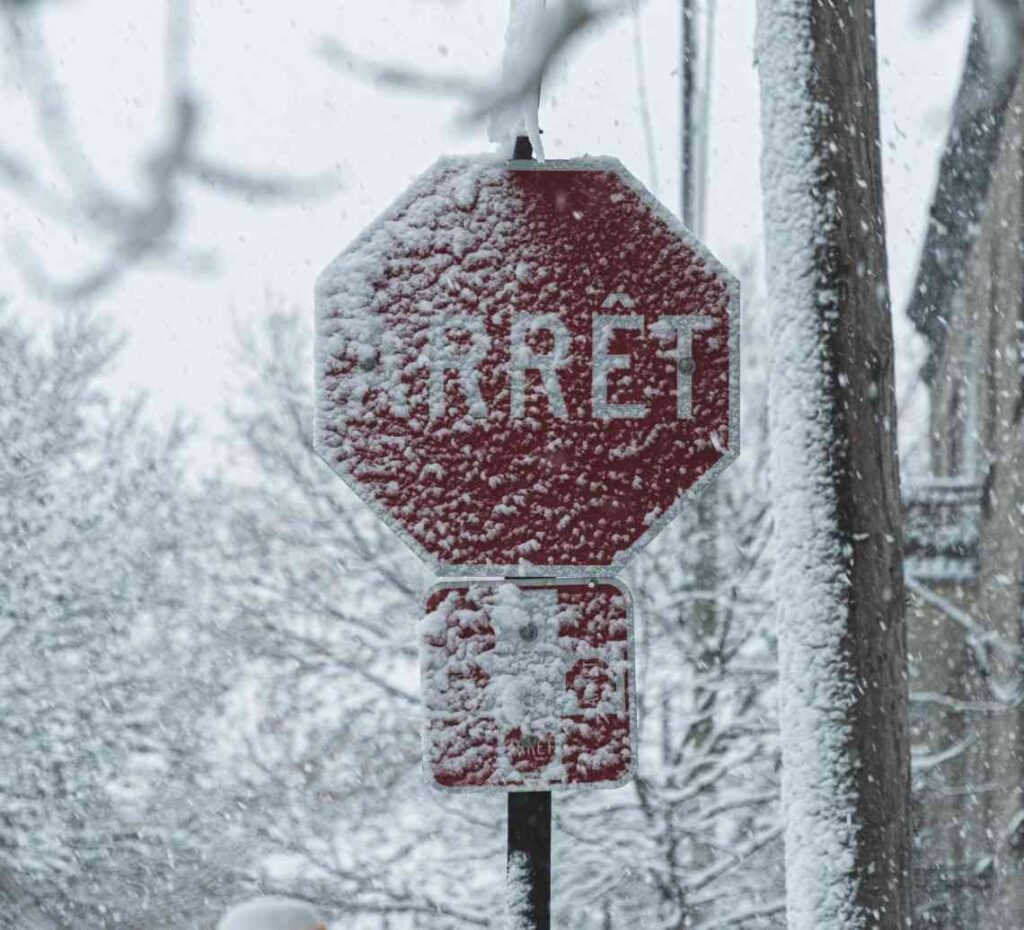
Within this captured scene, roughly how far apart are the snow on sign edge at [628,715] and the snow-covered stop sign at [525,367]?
2 cm

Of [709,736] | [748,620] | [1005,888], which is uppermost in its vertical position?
[748,620]

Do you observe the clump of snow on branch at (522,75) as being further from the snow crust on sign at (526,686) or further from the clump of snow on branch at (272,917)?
the clump of snow on branch at (272,917)

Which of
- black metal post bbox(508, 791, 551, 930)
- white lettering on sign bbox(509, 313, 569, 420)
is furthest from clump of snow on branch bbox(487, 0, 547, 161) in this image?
black metal post bbox(508, 791, 551, 930)

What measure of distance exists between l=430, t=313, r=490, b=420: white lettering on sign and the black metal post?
0.56 m

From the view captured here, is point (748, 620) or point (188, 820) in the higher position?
point (748, 620)

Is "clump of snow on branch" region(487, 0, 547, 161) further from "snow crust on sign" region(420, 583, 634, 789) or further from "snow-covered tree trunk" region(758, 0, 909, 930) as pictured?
"snow crust on sign" region(420, 583, 634, 789)

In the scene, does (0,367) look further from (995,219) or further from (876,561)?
(876,561)

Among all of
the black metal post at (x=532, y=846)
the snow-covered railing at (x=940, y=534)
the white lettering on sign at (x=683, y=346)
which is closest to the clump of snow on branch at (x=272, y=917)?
the black metal post at (x=532, y=846)

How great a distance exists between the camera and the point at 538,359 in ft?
6.91

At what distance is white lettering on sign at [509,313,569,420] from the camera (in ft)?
6.88

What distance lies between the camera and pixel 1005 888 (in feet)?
38.8

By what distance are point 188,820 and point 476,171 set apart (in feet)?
47.6

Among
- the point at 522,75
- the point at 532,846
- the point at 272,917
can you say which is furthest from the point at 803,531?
the point at 272,917

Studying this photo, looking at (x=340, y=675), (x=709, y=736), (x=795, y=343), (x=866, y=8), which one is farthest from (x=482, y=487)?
(x=340, y=675)
